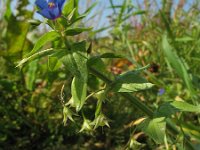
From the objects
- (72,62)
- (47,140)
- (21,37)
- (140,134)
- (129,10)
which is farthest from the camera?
(129,10)

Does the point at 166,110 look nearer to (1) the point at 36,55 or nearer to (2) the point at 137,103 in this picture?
(2) the point at 137,103

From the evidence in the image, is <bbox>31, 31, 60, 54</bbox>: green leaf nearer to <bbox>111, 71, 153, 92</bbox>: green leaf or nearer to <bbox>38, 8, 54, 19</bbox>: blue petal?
<bbox>38, 8, 54, 19</bbox>: blue petal

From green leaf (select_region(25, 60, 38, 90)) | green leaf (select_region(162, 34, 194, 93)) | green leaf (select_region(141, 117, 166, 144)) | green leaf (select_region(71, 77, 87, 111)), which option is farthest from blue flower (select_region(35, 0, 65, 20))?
green leaf (select_region(25, 60, 38, 90))

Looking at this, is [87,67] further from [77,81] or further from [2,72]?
[2,72]

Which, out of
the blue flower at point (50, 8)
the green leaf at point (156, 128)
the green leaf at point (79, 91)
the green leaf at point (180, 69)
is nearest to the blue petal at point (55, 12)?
the blue flower at point (50, 8)

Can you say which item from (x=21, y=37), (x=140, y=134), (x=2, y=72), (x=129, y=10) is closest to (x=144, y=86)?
(x=140, y=134)

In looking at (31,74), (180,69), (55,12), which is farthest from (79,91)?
(31,74)

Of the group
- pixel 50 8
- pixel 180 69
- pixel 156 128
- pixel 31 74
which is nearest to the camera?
pixel 50 8
